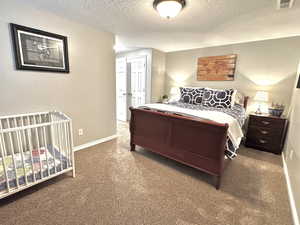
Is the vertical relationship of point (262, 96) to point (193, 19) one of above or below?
below

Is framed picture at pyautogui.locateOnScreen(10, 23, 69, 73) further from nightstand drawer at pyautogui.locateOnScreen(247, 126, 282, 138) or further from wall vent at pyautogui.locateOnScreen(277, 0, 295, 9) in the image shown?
nightstand drawer at pyautogui.locateOnScreen(247, 126, 282, 138)

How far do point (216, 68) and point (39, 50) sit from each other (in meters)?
3.57

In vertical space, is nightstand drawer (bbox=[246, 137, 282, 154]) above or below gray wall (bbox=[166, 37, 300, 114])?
below

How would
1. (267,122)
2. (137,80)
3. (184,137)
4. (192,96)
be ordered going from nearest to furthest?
(184,137) → (267,122) → (192,96) → (137,80)

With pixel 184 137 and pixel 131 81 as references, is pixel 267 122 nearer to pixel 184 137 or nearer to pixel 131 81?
pixel 184 137

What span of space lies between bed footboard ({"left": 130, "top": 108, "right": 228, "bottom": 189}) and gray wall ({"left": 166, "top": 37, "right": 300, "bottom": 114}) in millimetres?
2153

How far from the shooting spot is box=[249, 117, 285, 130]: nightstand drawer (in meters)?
2.68

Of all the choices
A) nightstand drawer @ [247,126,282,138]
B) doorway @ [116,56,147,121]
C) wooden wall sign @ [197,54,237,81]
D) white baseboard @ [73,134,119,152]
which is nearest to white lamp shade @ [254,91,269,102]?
nightstand drawer @ [247,126,282,138]

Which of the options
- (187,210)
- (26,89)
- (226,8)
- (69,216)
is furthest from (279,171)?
(26,89)

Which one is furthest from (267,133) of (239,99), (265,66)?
(265,66)

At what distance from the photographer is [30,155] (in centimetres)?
155

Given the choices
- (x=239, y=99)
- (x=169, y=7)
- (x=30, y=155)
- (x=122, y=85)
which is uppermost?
(x=169, y=7)

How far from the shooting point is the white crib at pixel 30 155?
1.50 metres

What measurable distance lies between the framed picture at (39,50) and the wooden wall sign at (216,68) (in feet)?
10.1
